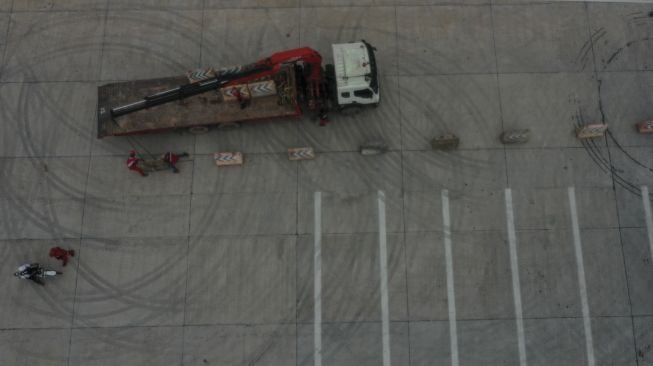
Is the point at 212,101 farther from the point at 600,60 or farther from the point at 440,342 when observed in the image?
the point at 600,60

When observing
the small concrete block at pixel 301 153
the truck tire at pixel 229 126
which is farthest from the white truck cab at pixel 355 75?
A: the truck tire at pixel 229 126

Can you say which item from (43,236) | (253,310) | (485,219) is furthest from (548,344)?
(43,236)

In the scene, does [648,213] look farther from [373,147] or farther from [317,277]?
[317,277]

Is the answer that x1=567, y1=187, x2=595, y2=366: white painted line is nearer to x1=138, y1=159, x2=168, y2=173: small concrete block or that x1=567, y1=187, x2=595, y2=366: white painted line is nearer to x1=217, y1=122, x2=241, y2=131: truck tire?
x1=217, y1=122, x2=241, y2=131: truck tire

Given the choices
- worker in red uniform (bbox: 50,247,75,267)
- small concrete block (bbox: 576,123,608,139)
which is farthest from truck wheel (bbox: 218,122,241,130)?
small concrete block (bbox: 576,123,608,139)

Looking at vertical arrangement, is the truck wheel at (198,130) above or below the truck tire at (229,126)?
below

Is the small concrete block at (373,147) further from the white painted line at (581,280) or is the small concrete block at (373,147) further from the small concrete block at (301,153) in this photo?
the white painted line at (581,280)

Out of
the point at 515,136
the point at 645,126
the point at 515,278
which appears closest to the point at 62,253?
the point at 515,278
